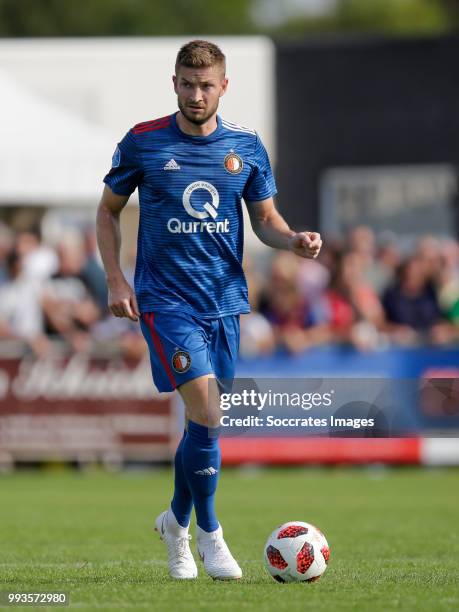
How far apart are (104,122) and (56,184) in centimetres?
496

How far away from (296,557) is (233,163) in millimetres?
1947

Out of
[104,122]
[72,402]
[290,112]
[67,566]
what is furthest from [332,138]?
[67,566]

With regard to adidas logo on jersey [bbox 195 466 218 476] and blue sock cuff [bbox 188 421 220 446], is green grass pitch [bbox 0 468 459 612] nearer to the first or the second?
adidas logo on jersey [bbox 195 466 218 476]

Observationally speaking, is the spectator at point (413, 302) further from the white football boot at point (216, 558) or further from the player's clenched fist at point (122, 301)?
the player's clenched fist at point (122, 301)

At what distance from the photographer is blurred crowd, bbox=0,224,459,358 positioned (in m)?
16.6

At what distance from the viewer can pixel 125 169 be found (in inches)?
286

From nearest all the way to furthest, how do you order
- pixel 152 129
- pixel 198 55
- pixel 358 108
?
pixel 198 55
pixel 152 129
pixel 358 108

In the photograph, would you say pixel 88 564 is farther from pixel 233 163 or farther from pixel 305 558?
pixel 233 163

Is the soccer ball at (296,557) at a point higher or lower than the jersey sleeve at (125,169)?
lower

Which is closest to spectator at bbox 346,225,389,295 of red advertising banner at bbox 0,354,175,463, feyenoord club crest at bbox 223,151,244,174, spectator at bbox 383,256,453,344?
spectator at bbox 383,256,453,344

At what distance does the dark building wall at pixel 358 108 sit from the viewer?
74.1 feet

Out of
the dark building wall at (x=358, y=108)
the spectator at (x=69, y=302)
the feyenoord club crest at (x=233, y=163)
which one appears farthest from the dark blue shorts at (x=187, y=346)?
the dark building wall at (x=358, y=108)

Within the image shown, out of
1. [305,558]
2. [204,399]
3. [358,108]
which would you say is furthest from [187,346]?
[358,108]

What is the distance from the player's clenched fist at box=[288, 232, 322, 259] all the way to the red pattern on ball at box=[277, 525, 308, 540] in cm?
135
